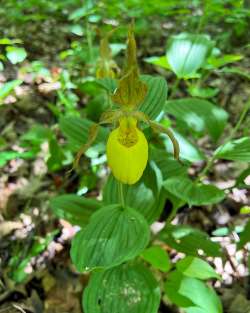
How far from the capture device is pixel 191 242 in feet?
5.16

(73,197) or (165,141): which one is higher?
(165,141)

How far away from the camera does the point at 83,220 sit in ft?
5.36

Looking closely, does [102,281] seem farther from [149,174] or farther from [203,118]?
[203,118]

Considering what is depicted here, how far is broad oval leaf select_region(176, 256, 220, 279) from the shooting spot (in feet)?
4.73

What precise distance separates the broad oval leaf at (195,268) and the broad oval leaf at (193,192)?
273 mm

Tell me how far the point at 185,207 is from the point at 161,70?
1526 mm

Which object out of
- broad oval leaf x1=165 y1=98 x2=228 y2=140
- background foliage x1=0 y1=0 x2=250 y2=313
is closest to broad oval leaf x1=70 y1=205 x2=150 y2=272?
background foliage x1=0 y1=0 x2=250 y2=313

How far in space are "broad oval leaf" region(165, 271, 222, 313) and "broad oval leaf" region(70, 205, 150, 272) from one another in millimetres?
325

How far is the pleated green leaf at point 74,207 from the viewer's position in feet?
5.31

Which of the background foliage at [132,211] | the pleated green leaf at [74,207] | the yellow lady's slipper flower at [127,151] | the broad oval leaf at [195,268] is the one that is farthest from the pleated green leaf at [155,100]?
the broad oval leaf at [195,268]

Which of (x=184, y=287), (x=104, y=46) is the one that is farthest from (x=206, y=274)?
(x=104, y=46)

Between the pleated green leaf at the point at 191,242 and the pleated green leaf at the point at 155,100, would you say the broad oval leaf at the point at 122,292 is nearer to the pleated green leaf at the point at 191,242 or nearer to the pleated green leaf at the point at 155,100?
the pleated green leaf at the point at 191,242

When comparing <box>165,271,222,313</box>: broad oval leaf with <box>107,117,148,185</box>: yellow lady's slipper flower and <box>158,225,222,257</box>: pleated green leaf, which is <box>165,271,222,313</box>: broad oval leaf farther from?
<box>107,117,148,185</box>: yellow lady's slipper flower

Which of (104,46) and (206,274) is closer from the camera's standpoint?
(206,274)
